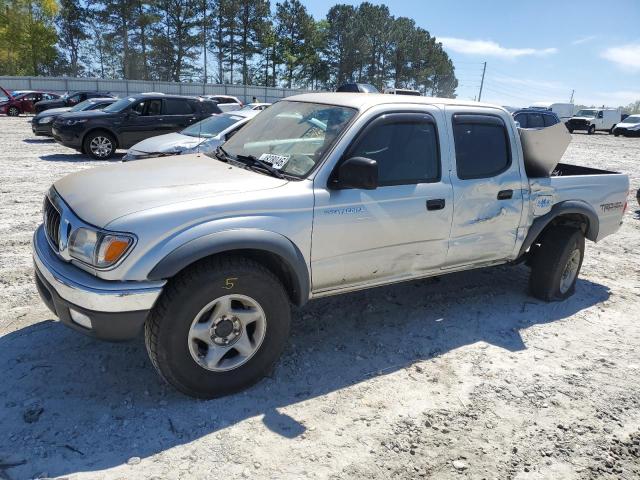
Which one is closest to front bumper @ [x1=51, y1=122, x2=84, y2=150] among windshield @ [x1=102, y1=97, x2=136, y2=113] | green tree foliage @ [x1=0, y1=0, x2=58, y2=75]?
windshield @ [x1=102, y1=97, x2=136, y2=113]

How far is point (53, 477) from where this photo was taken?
2.48 meters

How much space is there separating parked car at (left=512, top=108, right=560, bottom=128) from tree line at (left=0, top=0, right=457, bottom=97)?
1856 inches

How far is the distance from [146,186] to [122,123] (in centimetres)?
1091

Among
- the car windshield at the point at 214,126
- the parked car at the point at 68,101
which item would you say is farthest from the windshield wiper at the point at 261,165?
the parked car at the point at 68,101

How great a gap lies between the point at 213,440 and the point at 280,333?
78cm

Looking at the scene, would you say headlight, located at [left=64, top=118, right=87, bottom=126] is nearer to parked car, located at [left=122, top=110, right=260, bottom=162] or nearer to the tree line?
parked car, located at [left=122, top=110, right=260, bottom=162]

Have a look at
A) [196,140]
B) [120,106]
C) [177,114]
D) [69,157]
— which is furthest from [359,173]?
[69,157]

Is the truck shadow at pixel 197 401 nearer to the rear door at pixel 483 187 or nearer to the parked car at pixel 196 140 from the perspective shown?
the rear door at pixel 483 187

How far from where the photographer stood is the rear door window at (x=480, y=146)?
159 inches

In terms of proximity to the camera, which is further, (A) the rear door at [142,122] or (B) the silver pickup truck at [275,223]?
(A) the rear door at [142,122]

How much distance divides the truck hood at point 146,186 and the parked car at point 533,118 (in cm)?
1488

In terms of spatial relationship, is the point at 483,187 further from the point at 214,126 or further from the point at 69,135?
the point at 69,135

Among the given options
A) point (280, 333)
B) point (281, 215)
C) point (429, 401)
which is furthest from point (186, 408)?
point (429, 401)

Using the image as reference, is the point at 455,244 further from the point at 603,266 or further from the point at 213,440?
the point at 603,266
